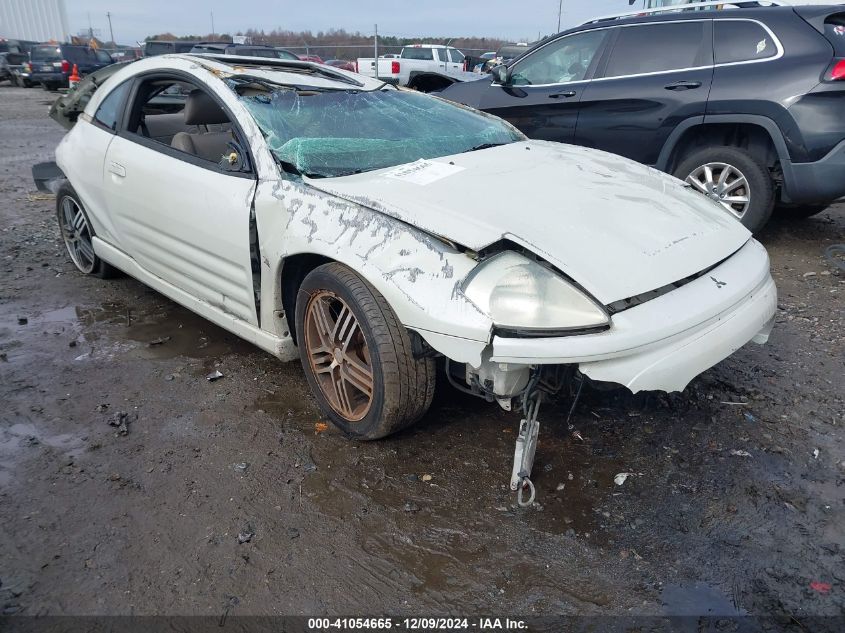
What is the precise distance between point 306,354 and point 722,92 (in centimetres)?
417

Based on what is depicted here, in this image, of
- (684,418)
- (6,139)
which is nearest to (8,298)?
(684,418)

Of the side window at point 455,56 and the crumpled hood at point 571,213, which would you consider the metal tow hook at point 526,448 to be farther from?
the side window at point 455,56

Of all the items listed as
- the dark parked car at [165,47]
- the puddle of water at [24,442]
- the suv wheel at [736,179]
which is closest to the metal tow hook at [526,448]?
the puddle of water at [24,442]

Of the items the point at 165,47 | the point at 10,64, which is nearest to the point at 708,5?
the point at 165,47

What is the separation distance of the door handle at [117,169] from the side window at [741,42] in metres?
4.62

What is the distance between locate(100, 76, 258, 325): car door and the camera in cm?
300

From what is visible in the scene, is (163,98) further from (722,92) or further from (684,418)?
(684,418)

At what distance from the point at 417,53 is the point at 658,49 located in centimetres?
1957

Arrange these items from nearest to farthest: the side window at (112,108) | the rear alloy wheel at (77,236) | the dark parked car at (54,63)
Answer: the side window at (112,108), the rear alloy wheel at (77,236), the dark parked car at (54,63)

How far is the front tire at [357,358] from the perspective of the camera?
246 centimetres

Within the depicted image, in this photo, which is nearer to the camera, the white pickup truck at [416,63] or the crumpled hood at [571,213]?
the crumpled hood at [571,213]

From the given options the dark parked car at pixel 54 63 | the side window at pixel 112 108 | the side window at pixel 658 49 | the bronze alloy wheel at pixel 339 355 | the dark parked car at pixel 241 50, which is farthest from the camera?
the dark parked car at pixel 54 63

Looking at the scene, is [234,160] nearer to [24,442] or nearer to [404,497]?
[24,442]

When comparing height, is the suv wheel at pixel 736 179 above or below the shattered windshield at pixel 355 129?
below
